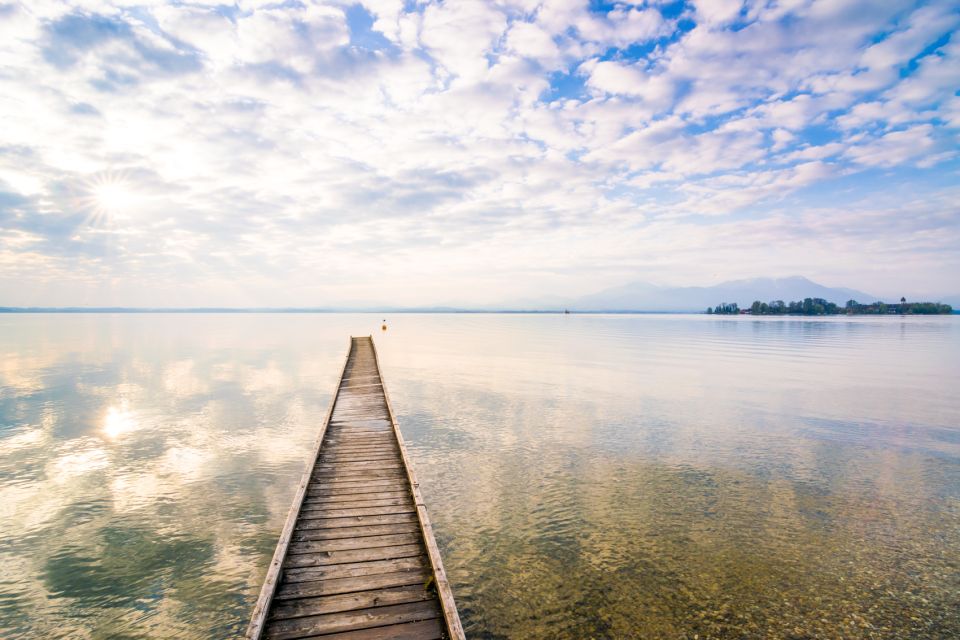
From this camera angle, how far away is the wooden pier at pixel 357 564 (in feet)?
21.4

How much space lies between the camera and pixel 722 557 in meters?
10.3

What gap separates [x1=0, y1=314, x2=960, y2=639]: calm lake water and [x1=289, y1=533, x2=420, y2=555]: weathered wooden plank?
1.59 meters

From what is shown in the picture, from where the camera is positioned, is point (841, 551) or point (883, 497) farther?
point (883, 497)

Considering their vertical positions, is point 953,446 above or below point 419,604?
below

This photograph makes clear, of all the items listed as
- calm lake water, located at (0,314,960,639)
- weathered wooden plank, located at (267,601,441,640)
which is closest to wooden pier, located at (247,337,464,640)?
weathered wooden plank, located at (267,601,441,640)

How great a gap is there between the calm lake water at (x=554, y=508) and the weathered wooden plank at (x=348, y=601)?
1796 millimetres

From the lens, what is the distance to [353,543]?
8.57m

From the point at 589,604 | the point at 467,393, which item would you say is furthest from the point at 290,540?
the point at 467,393

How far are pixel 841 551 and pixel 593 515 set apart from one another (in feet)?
18.4

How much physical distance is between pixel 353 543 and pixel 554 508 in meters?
6.18

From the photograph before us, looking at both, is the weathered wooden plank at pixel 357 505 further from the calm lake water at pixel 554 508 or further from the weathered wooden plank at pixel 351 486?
the calm lake water at pixel 554 508

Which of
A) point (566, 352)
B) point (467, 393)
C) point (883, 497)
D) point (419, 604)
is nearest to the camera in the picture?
point (419, 604)

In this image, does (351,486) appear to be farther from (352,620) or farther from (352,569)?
(352,620)

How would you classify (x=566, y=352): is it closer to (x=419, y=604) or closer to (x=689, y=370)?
(x=689, y=370)
